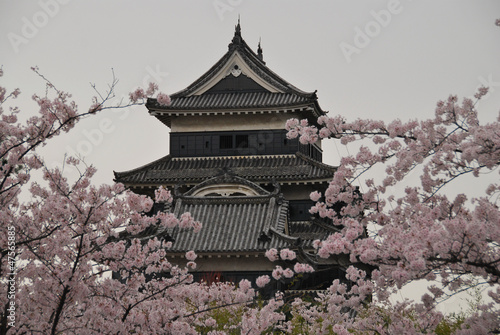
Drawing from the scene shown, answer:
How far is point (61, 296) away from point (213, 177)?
16994mm

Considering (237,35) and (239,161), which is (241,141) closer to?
(239,161)

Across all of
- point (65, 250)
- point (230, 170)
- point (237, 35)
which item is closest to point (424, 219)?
point (65, 250)

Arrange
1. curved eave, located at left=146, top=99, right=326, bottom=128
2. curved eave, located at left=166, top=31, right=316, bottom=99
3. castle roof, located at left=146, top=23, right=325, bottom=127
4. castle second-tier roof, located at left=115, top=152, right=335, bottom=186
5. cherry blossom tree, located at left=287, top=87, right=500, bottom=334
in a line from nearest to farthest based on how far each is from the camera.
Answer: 1. cherry blossom tree, located at left=287, top=87, right=500, bottom=334
2. castle second-tier roof, located at left=115, top=152, right=335, bottom=186
3. curved eave, located at left=146, top=99, right=326, bottom=128
4. castle roof, located at left=146, top=23, right=325, bottom=127
5. curved eave, located at left=166, top=31, right=316, bottom=99

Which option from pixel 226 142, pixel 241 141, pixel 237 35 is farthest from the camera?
pixel 237 35

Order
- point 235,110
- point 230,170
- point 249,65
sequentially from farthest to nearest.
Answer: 1. point 249,65
2. point 235,110
3. point 230,170

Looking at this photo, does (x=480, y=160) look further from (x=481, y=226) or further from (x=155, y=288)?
(x=155, y=288)

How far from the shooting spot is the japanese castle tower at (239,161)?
78.5 feet

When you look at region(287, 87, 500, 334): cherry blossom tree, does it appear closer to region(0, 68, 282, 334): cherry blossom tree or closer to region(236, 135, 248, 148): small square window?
region(0, 68, 282, 334): cherry blossom tree

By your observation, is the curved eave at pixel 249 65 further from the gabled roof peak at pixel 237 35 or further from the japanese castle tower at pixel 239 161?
the gabled roof peak at pixel 237 35

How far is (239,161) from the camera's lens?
2922 cm

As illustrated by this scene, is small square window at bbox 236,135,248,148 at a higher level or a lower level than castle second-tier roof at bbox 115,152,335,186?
higher

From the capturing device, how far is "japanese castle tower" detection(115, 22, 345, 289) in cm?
2392

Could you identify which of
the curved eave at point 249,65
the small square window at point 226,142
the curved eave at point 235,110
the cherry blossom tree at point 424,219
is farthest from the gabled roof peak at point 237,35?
the cherry blossom tree at point 424,219

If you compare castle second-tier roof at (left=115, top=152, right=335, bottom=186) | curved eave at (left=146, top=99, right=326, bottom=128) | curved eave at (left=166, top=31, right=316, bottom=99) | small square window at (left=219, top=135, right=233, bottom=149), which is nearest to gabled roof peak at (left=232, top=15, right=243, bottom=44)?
curved eave at (left=166, top=31, right=316, bottom=99)
